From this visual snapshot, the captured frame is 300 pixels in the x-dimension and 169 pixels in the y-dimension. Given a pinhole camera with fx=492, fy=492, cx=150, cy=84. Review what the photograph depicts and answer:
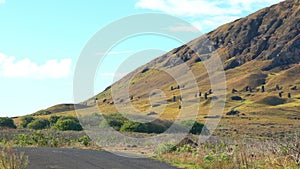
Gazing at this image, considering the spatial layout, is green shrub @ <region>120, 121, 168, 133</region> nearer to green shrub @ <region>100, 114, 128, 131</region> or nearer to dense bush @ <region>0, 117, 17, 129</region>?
green shrub @ <region>100, 114, 128, 131</region>

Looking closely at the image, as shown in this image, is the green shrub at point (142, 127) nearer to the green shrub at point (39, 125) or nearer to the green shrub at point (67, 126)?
the green shrub at point (67, 126)

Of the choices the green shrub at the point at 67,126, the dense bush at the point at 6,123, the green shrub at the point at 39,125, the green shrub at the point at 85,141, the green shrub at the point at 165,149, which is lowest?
the green shrub at the point at 165,149

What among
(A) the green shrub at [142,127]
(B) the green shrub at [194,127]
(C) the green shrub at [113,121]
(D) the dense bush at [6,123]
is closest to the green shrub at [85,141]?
(A) the green shrub at [142,127]

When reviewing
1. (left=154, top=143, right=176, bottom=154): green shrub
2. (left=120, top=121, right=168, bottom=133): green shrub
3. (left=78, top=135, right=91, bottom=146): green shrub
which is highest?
(left=120, top=121, right=168, bottom=133): green shrub

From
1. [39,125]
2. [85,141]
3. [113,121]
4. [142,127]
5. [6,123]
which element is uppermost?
Result: [6,123]

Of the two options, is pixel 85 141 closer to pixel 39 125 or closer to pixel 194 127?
pixel 194 127

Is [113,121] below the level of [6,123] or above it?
below

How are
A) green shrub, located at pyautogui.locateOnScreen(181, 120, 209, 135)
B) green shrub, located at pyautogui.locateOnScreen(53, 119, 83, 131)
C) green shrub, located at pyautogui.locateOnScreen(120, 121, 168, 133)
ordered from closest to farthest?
green shrub, located at pyautogui.locateOnScreen(120, 121, 168, 133) → green shrub, located at pyautogui.locateOnScreen(181, 120, 209, 135) → green shrub, located at pyautogui.locateOnScreen(53, 119, 83, 131)

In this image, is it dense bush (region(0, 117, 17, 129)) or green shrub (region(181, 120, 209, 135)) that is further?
dense bush (region(0, 117, 17, 129))

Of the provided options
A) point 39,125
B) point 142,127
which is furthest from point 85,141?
point 39,125

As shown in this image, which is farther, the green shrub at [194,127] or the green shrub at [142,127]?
the green shrub at [194,127]

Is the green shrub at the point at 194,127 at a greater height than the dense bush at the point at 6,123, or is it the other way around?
the dense bush at the point at 6,123

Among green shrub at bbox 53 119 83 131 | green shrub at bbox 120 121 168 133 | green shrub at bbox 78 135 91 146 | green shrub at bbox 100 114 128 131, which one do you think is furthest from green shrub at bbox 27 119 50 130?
green shrub at bbox 78 135 91 146

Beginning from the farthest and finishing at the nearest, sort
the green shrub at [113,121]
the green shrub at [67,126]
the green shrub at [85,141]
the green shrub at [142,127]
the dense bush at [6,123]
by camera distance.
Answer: the dense bush at [6,123] < the green shrub at [67,126] < the green shrub at [113,121] < the green shrub at [142,127] < the green shrub at [85,141]
